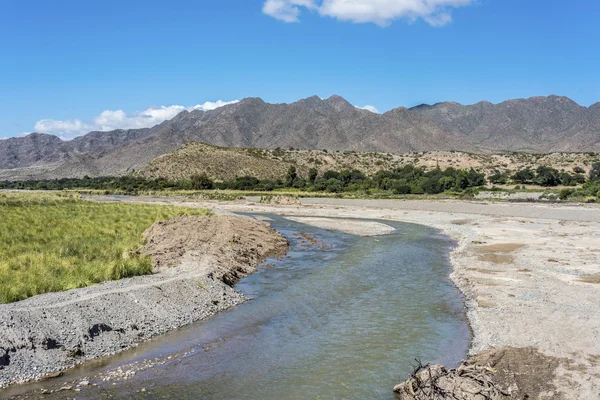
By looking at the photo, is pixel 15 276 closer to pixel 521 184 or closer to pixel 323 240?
pixel 323 240

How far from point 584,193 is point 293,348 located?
61499 mm

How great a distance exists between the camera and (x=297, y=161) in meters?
131

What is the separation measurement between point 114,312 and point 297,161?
119 meters

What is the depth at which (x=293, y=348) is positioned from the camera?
489 inches

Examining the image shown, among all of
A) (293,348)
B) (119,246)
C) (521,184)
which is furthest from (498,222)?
(521,184)

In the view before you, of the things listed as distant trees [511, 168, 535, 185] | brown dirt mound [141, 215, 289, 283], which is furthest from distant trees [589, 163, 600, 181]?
brown dirt mound [141, 215, 289, 283]

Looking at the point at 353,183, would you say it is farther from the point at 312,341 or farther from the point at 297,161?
the point at 312,341

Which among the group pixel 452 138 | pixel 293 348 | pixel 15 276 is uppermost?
pixel 452 138

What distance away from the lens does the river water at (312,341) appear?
10133 millimetres

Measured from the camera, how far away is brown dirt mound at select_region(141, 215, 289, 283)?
70.8 ft

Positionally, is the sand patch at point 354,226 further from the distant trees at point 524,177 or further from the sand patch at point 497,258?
the distant trees at point 524,177

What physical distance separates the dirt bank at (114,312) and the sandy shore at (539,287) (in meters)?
8.31

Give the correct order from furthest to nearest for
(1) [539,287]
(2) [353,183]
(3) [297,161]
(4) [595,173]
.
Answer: (3) [297,161]
(2) [353,183]
(4) [595,173]
(1) [539,287]

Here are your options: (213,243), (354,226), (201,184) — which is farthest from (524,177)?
(213,243)
